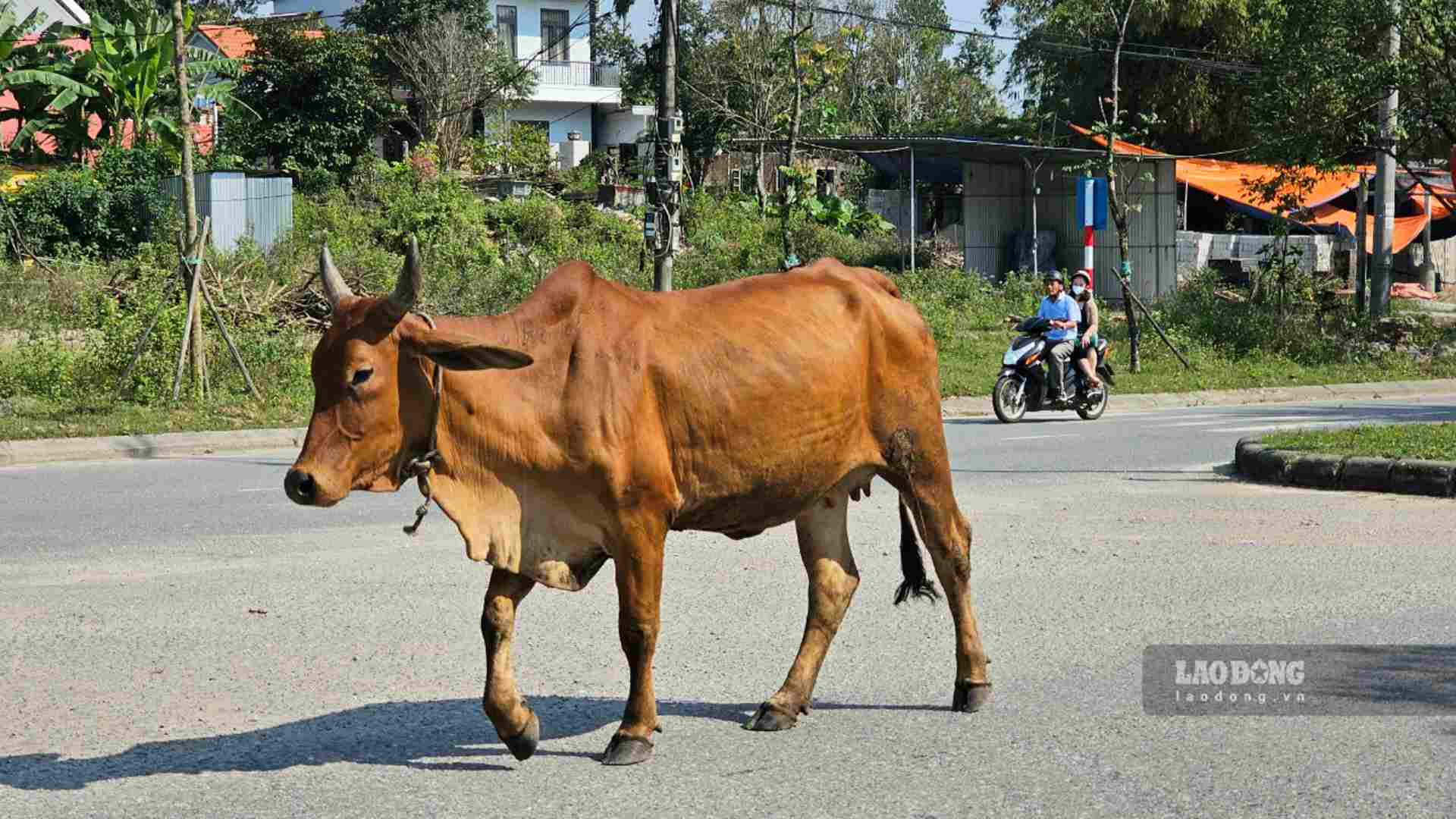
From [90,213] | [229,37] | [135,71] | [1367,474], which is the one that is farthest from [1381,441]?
[229,37]

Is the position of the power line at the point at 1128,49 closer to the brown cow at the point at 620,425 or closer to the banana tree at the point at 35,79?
the banana tree at the point at 35,79

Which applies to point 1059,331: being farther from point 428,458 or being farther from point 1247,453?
point 428,458

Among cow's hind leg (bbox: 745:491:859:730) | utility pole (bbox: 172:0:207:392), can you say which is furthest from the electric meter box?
cow's hind leg (bbox: 745:491:859:730)

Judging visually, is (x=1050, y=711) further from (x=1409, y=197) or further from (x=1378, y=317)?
(x=1409, y=197)

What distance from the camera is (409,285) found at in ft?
17.5

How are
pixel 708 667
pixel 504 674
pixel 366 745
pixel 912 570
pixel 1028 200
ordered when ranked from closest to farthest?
pixel 504 674 → pixel 366 745 → pixel 912 570 → pixel 708 667 → pixel 1028 200

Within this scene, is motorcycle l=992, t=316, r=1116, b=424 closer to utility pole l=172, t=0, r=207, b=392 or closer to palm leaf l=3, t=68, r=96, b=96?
utility pole l=172, t=0, r=207, b=392

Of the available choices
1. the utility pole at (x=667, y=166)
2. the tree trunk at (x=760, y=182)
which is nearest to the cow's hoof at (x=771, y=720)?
the utility pole at (x=667, y=166)

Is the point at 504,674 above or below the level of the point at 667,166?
below

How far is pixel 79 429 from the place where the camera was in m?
17.0

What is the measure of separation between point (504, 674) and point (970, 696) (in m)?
1.89

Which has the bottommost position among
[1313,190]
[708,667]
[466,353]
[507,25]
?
[708,667]

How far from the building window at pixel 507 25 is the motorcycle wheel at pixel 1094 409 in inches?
1515

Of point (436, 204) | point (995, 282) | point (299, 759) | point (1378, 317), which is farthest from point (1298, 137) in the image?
point (299, 759)
